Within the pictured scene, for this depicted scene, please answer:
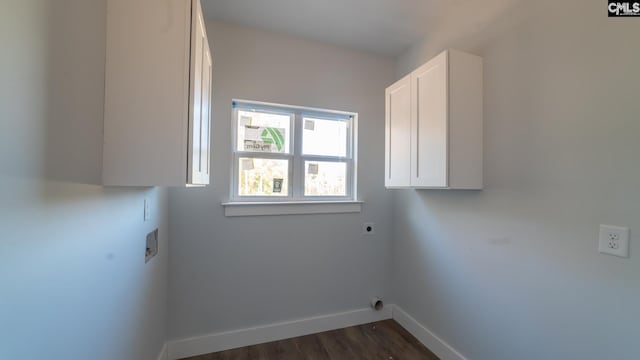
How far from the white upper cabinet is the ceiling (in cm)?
107

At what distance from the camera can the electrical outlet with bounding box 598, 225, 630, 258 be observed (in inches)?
42.3

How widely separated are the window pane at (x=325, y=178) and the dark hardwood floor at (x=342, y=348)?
4.28 feet

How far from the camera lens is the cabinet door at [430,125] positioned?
5.37 feet

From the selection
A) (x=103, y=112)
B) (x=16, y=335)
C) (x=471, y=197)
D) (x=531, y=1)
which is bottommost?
(x=16, y=335)

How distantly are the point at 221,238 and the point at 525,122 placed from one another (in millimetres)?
2275

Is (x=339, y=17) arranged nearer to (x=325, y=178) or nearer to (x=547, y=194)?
(x=325, y=178)

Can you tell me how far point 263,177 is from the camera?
2354 mm

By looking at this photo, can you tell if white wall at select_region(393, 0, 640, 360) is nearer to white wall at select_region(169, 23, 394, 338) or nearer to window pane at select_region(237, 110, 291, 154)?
white wall at select_region(169, 23, 394, 338)

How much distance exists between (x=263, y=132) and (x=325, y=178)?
74cm

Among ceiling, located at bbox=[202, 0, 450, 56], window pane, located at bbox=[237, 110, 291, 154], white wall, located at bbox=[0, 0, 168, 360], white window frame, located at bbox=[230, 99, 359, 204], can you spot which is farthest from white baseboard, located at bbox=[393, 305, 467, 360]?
ceiling, located at bbox=[202, 0, 450, 56]

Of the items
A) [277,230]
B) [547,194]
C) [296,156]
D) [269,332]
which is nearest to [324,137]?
[296,156]

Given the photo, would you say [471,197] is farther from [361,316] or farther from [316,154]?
[361,316]

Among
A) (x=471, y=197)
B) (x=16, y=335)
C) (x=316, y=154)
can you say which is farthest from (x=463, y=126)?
(x=16, y=335)

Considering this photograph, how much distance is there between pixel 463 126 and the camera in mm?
1669
